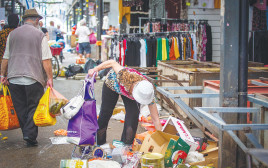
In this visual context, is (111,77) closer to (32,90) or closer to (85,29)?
(32,90)

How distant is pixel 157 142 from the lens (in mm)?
4465

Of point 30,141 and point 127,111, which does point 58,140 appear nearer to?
point 30,141

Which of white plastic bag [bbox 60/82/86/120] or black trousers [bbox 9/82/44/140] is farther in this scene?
black trousers [bbox 9/82/44/140]

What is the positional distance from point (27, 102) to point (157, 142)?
2271mm

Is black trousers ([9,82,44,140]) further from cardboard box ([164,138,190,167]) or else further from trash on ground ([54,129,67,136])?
cardboard box ([164,138,190,167])

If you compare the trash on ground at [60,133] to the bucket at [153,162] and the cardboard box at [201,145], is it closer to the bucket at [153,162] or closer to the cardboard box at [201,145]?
the cardboard box at [201,145]

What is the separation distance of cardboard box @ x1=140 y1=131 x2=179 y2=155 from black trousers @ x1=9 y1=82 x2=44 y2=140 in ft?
6.25

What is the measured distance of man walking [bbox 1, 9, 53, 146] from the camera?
215 inches

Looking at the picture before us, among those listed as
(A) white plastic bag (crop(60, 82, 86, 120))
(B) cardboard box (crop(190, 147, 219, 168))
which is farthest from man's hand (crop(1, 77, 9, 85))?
(B) cardboard box (crop(190, 147, 219, 168))

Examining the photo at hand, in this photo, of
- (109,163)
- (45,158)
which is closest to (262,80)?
(109,163)

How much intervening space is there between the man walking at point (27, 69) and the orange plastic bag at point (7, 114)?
13 cm

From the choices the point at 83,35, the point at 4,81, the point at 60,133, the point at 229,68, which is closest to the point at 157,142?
the point at 229,68

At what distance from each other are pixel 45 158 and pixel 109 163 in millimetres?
1394

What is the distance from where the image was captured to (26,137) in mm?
5508
